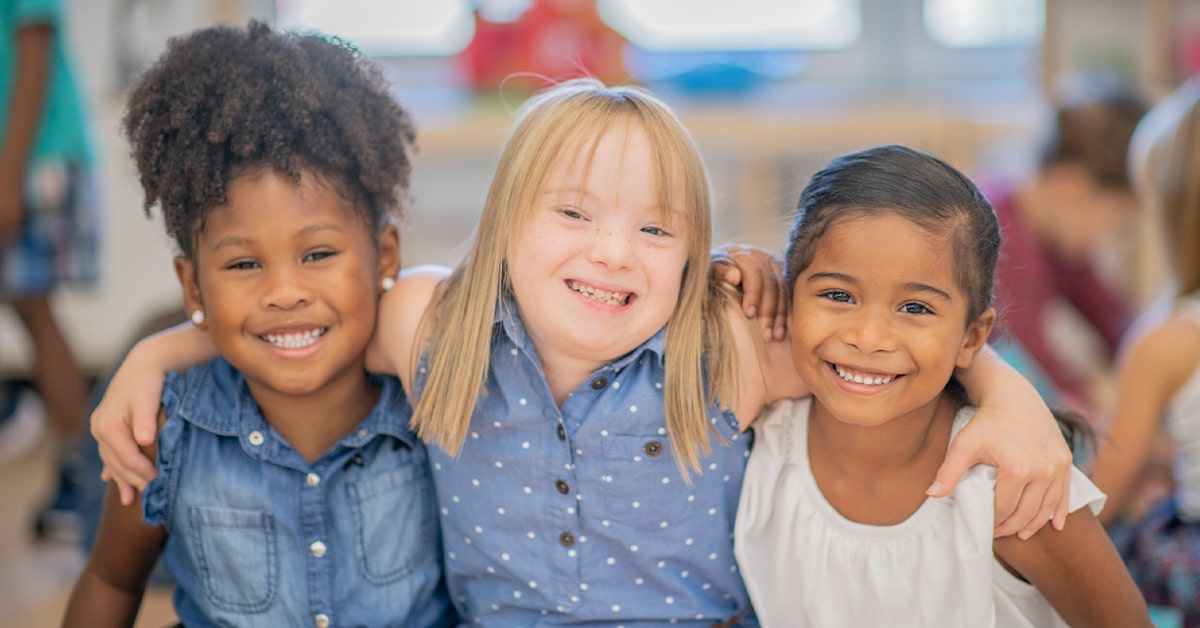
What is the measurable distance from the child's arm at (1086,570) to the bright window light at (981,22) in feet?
9.73

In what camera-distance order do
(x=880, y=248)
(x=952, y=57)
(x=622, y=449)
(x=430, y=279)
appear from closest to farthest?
(x=880, y=248)
(x=622, y=449)
(x=430, y=279)
(x=952, y=57)

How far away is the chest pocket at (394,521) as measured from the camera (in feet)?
4.23

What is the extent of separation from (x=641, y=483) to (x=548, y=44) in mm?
2178

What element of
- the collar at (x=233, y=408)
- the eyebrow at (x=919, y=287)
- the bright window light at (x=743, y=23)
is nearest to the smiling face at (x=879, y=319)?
the eyebrow at (x=919, y=287)

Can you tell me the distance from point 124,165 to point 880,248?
2730mm

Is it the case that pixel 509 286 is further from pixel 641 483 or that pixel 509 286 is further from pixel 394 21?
pixel 394 21

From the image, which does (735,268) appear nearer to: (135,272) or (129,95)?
(129,95)

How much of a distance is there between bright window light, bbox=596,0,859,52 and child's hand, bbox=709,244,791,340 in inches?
103

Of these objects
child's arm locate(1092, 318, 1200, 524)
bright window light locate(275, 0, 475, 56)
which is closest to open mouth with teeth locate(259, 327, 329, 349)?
child's arm locate(1092, 318, 1200, 524)

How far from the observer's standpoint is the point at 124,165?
3.27 m

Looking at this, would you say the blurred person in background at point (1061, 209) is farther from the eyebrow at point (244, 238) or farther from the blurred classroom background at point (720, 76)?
the eyebrow at point (244, 238)

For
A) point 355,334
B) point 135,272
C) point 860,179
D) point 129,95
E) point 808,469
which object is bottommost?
point 135,272

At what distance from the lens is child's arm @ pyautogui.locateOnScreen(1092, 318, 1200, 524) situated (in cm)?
153

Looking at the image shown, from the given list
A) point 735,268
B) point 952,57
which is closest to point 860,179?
point 735,268
